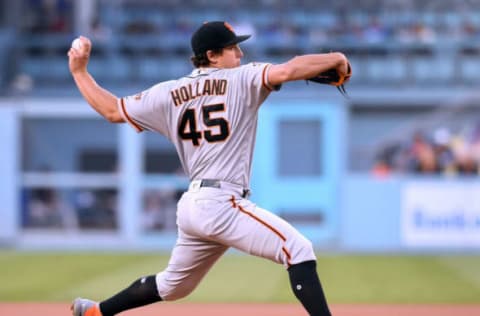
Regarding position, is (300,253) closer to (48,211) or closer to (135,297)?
(135,297)

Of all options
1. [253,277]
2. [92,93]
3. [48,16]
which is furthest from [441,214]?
[92,93]

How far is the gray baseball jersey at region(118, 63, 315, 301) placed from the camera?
16.6ft

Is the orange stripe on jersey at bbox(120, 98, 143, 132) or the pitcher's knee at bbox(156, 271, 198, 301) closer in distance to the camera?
the orange stripe on jersey at bbox(120, 98, 143, 132)

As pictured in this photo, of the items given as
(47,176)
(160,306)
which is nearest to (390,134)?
(47,176)

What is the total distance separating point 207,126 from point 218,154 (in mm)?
170

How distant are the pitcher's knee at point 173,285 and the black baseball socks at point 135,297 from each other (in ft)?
0.15

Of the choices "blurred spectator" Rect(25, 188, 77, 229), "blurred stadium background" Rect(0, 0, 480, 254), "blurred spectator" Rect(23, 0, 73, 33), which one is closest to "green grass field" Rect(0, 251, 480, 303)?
"blurred stadium background" Rect(0, 0, 480, 254)

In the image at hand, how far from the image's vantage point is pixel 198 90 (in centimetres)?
517

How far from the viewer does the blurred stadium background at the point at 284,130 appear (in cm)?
A: 1583

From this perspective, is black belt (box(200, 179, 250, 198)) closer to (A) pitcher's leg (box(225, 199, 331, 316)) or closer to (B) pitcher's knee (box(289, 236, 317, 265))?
(A) pitcher's leg (box(225, 199, 331, 316))

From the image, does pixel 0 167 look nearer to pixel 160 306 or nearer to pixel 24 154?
pixel 24 154

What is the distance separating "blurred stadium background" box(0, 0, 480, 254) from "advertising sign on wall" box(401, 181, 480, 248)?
0.06 ft

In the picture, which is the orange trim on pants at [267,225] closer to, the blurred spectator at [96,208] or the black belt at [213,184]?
the black belt at [213,184]

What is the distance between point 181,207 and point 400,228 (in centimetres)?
1076
